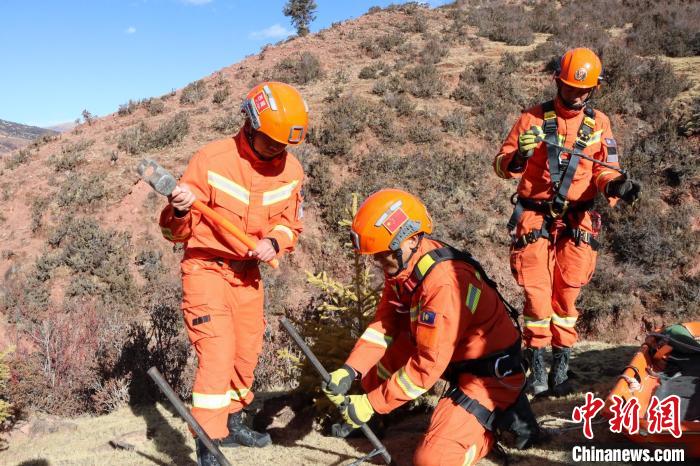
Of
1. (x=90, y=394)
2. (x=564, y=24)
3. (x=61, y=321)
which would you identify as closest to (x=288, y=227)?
(x=90, y=394)

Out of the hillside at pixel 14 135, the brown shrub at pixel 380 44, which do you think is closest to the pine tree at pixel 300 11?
the brown shrub at pixel 380 44

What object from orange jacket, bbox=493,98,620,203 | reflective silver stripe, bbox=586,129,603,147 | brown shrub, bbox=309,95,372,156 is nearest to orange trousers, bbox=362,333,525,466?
orange jacket, bbox=493,98,620,203

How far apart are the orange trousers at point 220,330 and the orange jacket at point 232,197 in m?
0.18

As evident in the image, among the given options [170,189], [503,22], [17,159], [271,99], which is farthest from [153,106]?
[170,189]

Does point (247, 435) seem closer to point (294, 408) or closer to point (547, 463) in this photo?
point (294, 408)

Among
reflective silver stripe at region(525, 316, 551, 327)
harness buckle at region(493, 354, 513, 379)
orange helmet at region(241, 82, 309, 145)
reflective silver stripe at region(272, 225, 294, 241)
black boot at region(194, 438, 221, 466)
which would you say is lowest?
reflective silver stripe at region(525, 316, 551, 327)

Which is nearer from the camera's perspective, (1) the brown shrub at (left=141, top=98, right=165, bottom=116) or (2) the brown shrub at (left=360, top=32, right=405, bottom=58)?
(1) the brown shrub at (left=141, top=98, right=165, bottom=116)

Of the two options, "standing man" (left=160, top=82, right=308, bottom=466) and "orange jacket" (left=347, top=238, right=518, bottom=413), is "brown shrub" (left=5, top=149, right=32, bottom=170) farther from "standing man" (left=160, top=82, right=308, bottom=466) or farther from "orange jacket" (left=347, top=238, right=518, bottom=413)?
"orange jacket" (left=347, top=238, right=518, bottom=413)

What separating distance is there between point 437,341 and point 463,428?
0.76 m

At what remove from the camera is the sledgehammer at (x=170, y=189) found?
3.13m

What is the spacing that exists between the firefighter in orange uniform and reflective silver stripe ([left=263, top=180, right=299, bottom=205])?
0.89 m

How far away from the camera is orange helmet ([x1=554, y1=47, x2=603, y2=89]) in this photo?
4.38 meters

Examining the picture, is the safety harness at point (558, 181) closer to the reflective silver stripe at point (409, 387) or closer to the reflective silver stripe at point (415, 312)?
the reflective silver stripe at point (415, 312)

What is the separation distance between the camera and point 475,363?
3.45 meters
